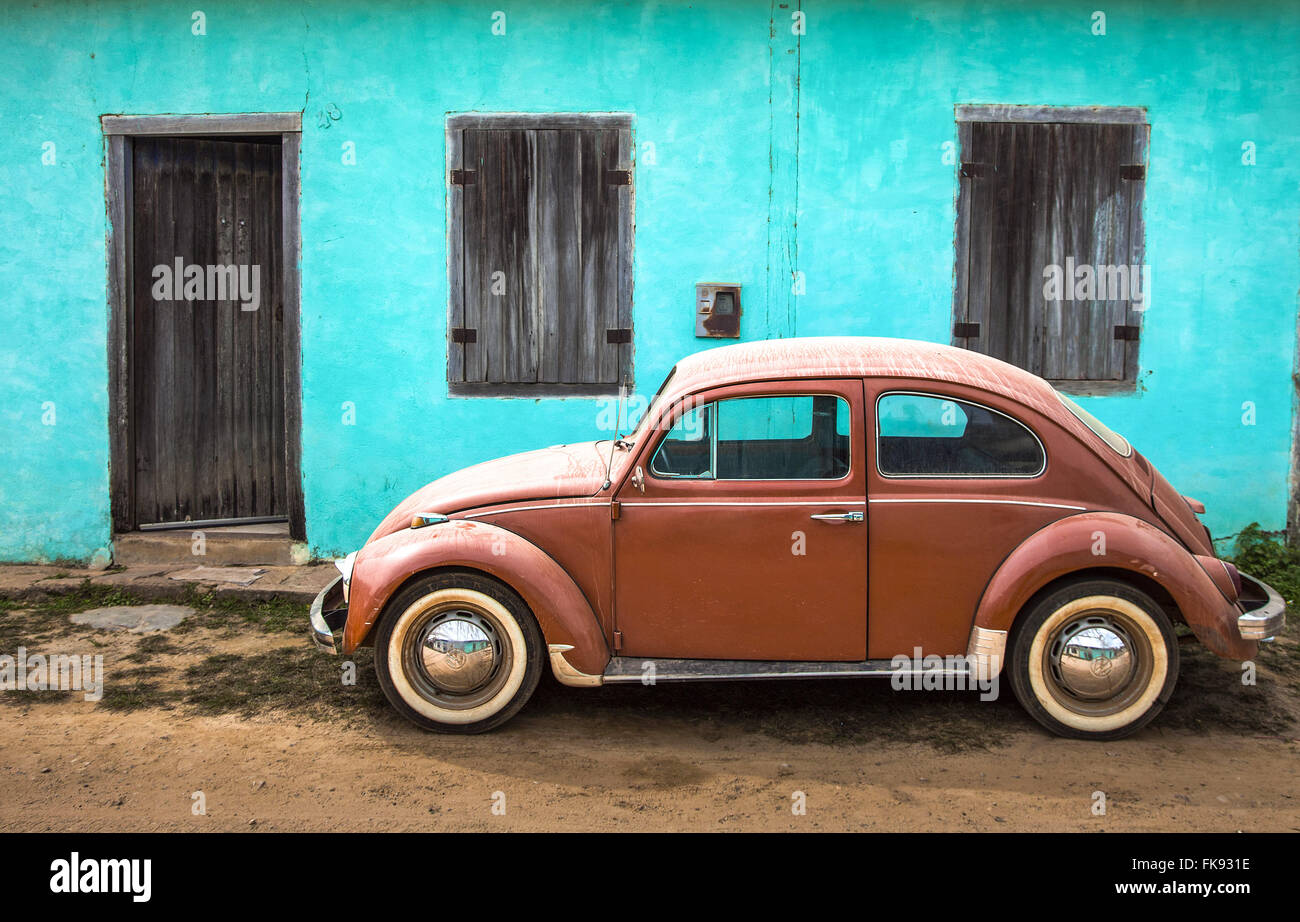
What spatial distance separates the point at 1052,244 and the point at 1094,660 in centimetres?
352

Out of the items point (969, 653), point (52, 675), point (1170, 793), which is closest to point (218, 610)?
point (52, 675)

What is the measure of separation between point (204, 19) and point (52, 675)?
4312 millimetres

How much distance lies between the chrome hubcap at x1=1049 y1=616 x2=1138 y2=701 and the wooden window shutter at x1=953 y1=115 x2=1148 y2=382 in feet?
9.89

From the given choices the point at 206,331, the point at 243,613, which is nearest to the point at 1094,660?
the point at 243,613

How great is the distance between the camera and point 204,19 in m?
6.62

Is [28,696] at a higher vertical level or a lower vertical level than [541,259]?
lower

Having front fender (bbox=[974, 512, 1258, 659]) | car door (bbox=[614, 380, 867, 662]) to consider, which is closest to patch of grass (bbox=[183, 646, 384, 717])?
car door (bbox=[614, 380, 867, 662])

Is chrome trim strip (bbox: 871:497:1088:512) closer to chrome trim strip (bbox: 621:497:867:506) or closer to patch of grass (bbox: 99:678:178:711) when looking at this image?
chrome trim strip (bbox: 621:497:867:506)

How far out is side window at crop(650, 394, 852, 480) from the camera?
4172 mm

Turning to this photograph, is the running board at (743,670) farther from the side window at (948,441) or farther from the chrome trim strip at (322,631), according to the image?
the chrome trim strip at (322,631)


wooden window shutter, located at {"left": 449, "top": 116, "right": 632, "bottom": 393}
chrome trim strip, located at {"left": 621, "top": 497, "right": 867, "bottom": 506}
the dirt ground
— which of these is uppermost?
wooden window shutter, located at {"left": 449, "top": 116, "right": 632, "bottom": 393}

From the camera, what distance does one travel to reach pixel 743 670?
4113 mm

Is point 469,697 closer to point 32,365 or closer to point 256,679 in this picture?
point 256,679

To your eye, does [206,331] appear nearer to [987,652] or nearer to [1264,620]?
[987,652]
